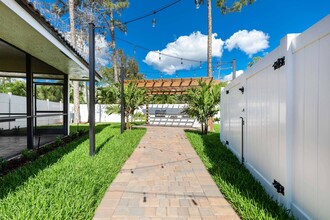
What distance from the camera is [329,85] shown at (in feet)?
5.90

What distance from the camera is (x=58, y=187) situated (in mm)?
3047

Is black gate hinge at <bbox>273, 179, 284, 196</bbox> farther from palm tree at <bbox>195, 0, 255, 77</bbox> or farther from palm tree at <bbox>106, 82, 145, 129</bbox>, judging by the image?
palm tree at <bbox>195, 0, 255, 77</bbox>

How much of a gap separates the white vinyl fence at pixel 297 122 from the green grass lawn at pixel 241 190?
0.14 meters

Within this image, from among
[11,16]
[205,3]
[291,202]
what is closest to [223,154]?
[291,202]

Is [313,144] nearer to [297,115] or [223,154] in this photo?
[297,115]

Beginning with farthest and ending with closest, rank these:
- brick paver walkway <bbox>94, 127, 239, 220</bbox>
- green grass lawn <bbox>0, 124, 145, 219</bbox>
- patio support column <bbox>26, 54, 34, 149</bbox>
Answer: patio support column <bbox>26, 54, 34, 149</bbox> → brick paver walkway <bbox>94, 127, 239, 220</bbox> → green grass lawn <bbox>0, 124, 145, 219</bbox>

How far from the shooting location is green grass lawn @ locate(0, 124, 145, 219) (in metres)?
2.43

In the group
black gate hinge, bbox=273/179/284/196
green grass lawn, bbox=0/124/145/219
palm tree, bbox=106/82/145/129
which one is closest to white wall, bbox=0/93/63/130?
palm tree, bbox=106/82/145/129

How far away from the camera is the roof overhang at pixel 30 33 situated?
327cm

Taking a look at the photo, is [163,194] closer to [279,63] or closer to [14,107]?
[279,63]

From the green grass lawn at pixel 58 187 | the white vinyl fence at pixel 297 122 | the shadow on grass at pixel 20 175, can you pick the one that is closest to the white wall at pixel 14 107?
the shadow on grass at pixel 20 175

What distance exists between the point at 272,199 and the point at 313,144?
3.71 ft

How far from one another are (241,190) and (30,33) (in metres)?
4.55

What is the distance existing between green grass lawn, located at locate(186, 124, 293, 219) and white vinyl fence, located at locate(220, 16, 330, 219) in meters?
0.14
